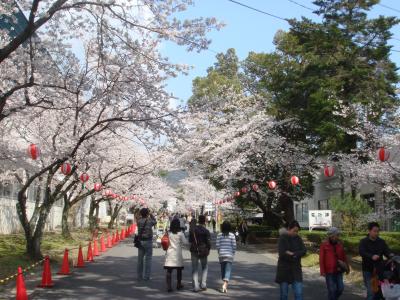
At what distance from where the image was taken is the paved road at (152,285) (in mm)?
10710

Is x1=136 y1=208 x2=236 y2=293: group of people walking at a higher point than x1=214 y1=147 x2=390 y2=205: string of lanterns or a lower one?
lower

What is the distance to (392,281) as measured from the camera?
791cm

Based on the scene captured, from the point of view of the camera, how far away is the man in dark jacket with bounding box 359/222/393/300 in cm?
880

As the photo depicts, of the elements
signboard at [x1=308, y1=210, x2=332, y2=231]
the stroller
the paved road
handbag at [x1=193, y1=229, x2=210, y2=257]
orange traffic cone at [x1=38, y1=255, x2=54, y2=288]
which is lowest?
the paved road

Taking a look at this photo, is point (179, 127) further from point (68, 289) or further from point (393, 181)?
point (393, 181)

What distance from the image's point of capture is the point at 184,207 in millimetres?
83188

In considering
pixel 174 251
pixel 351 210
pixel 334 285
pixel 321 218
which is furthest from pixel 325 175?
pixel 334 285

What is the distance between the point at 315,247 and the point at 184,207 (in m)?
61.2

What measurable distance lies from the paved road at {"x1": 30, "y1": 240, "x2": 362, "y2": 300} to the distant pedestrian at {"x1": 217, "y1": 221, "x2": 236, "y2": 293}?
0.35 m

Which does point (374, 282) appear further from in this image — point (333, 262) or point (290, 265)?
point (290, 265)

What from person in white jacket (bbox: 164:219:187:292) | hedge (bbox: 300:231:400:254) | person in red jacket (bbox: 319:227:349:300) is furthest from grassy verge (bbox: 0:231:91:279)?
hedge (bbox: 300:231:400:254)

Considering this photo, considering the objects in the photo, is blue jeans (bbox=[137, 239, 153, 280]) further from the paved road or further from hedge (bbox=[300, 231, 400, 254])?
hedge (bbox=[300, 231, 400, 254])

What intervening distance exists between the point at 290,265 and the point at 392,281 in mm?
1641

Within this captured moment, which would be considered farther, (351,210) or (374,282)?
(351,210)
